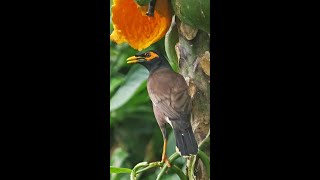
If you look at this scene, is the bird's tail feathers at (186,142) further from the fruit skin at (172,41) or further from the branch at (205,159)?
the fruit skin at (172,41)

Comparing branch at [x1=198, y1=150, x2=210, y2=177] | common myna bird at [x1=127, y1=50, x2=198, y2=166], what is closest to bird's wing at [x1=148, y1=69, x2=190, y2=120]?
common myna bird at [x1=127, y1=50, x2=198, y2=166]

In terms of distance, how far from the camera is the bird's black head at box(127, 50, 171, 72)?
128 inches

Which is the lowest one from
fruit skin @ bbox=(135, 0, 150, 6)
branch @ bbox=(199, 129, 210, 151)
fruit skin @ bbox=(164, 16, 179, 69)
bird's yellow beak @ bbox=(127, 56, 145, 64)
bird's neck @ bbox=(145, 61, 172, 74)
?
branch @ bbox=(199, 129, 210, 151)

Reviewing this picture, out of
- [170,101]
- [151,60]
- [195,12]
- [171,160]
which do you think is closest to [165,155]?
[171,160]

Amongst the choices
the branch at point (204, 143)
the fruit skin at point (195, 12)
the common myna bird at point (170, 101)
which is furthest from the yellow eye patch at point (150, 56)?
the branch at point (204, 143)

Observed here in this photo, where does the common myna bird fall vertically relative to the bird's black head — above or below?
below

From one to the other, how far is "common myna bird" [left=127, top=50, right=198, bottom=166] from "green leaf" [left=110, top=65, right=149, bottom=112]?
0.06m

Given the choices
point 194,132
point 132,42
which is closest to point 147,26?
point 132,42

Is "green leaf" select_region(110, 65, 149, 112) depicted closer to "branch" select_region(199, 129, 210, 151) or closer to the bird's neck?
the bird's neck

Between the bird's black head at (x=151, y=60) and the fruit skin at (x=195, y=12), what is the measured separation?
0.12 meters

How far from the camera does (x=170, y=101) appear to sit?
320 centimetres

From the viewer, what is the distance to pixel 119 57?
10.9ft

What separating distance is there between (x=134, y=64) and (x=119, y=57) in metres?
0.06

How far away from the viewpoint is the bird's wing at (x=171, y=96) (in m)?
3.20
